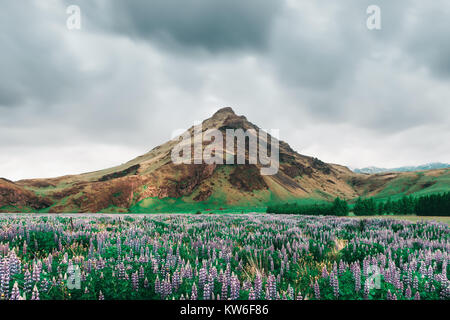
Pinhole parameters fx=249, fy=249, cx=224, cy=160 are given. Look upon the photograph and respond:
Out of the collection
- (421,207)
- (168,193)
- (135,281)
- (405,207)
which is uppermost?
(135,281)

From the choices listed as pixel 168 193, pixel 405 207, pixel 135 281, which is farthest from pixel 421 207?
pixel 168 193

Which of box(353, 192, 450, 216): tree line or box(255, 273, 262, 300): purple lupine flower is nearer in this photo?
box(255, 273, 262, 300): purple lupine flower

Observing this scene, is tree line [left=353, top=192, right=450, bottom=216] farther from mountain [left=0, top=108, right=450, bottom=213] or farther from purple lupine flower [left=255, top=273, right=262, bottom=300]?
mountain [left=0, top=108, right=450, bottom=213]

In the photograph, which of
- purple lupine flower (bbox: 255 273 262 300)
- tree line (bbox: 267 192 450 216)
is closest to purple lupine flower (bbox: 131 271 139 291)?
purple lupine flower (bbox: 255 273 262 300)

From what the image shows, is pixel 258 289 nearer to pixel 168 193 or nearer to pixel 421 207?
pixel 421 207

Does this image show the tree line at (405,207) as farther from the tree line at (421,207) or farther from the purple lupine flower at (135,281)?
the purple lupine flower at (135,281)

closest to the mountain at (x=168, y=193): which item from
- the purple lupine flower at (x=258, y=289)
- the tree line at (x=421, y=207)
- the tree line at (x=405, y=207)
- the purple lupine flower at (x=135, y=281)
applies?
the tree line at (x=405, y=207)

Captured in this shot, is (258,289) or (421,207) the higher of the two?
(258,289)
